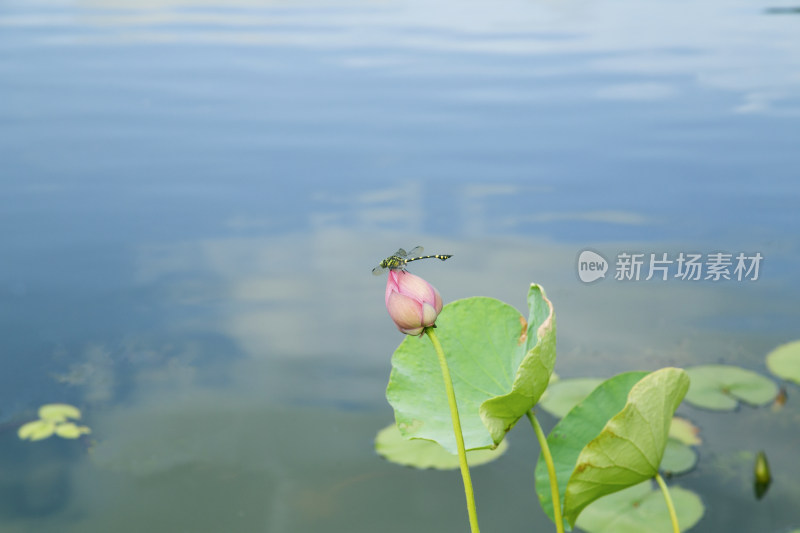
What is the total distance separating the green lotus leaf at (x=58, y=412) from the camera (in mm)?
2281

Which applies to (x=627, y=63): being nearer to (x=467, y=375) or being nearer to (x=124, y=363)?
(x=124, y=363)

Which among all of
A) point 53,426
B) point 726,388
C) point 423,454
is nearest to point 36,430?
point 53,426

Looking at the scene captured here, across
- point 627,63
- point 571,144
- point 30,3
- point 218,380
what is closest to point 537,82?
point 627,63

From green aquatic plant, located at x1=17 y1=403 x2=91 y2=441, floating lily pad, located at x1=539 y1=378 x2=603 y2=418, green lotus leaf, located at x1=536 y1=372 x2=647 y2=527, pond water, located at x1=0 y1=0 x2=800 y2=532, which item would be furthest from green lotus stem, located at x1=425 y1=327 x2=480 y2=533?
green aquatic plant, located at x1=17 y1=403 x2=91 y2=441

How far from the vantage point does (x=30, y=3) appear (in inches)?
482

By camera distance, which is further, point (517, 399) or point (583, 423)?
point (583, 423)

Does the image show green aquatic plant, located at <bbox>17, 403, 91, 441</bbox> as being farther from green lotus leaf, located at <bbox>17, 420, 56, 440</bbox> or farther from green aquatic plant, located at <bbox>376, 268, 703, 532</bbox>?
green aquatic plant, located at <bbox>376, 268, 703, 532</bbox>

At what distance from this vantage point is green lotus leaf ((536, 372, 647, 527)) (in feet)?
3.94

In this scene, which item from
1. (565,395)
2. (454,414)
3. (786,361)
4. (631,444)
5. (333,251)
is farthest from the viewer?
(333,251)

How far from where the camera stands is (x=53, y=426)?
224 cm

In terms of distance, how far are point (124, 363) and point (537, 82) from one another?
15.5 feet

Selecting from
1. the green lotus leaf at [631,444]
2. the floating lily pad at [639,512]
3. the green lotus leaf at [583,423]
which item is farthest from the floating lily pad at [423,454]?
the green lotus leaf at [631,444]

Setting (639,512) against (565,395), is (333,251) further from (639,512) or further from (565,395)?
(639,512)

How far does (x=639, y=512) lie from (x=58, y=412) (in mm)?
1720
